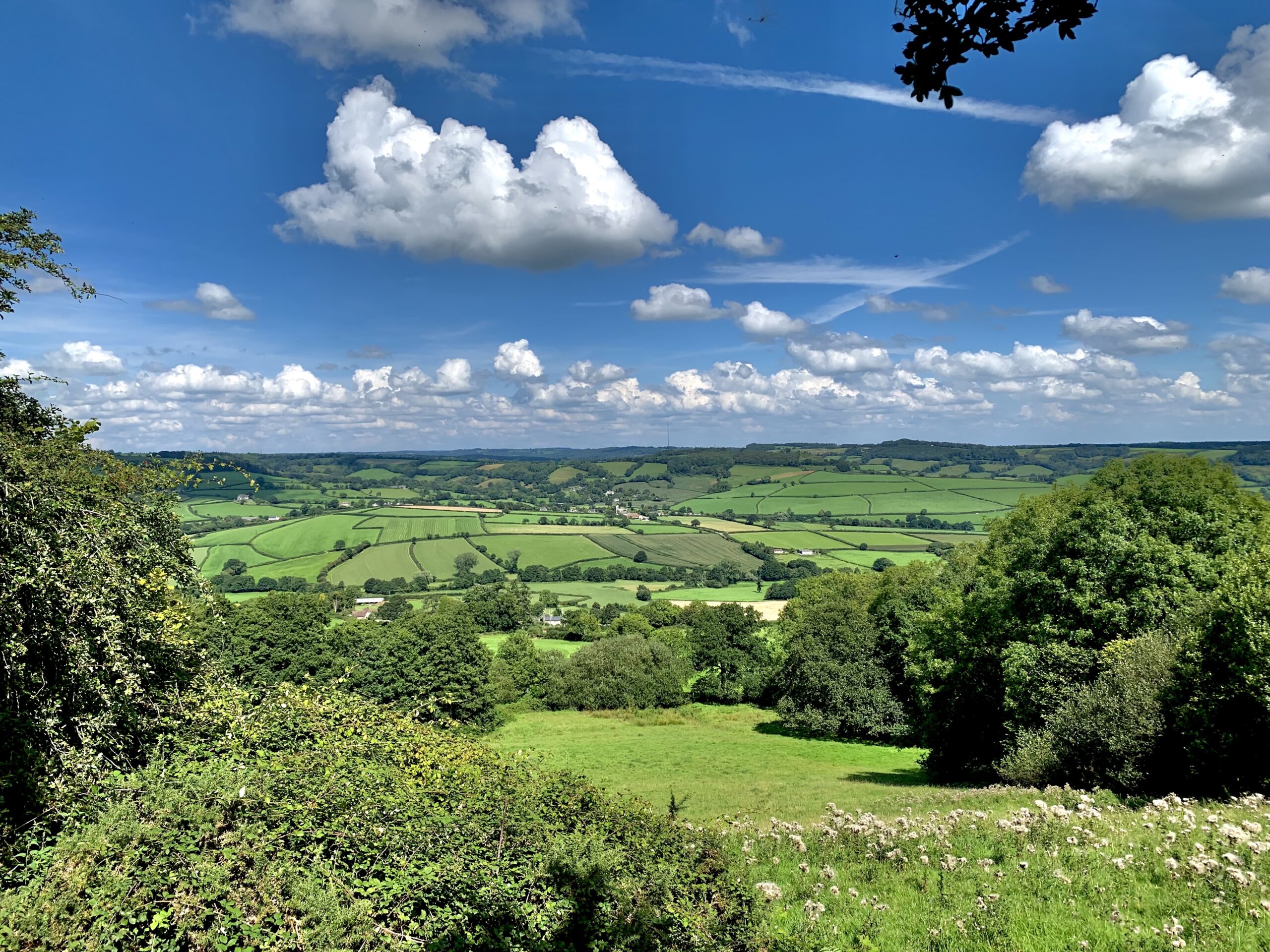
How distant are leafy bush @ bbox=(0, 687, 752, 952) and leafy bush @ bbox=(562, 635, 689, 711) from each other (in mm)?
49337

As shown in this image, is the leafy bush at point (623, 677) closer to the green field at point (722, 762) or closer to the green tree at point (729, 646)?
the green field at point (722, 762)

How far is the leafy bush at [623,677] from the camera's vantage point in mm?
58094

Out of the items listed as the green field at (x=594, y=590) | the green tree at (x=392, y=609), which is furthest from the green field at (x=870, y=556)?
the green tree at (x=392, y=609)

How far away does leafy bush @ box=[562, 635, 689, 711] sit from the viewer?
191 feet

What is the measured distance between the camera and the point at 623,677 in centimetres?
5869

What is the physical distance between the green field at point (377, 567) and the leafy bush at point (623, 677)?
4966 centimetres

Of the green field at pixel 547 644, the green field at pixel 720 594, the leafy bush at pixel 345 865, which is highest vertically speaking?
the leafy bush at pixel 345 865

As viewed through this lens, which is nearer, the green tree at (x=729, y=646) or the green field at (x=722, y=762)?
the green field at (x=722, y=762)

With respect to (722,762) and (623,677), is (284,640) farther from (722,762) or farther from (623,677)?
(722,762)

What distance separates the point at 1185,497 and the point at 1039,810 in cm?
1755

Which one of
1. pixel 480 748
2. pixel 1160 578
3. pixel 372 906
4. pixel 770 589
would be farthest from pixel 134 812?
pixel 770 589

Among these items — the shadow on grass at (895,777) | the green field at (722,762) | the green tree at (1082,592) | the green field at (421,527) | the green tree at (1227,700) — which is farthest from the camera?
the green field at (421,527)

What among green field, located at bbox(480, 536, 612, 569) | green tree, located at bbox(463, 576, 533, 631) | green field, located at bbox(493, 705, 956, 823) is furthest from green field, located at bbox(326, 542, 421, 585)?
green field, located at bbox(493, 705, 956, 823)

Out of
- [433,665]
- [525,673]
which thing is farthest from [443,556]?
[433,665]
